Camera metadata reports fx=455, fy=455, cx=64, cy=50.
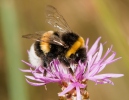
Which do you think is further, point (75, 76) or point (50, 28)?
point (50, 28)

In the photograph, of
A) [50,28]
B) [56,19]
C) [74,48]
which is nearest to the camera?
[74,48]

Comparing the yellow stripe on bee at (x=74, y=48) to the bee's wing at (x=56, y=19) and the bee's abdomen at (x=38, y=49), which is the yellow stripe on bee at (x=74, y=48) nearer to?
the bee's abdomen at (x=38, y=49)

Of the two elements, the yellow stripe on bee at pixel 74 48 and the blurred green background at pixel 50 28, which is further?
the blurred green background at pixel 50 28

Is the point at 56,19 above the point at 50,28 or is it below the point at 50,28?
above

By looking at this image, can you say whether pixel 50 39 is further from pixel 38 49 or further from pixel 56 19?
pixel 56 19

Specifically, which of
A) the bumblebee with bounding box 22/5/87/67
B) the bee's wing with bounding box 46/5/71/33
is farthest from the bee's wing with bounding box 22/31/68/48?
the bee's wing with bounding box 46/5/71/33

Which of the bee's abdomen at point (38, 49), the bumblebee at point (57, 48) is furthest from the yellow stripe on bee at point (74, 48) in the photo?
the bee's abdomen at point (38, 49)

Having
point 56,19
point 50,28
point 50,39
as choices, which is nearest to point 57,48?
point 50,39

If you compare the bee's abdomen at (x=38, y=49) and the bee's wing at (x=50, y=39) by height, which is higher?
the bee's wing at (x=50, y=39)
